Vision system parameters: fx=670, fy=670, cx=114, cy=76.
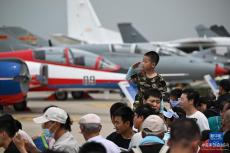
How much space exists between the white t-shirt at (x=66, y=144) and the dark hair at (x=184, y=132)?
201 centimetres

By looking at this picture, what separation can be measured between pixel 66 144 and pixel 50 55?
17045mm

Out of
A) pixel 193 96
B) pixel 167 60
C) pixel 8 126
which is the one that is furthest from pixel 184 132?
pixel 167 60

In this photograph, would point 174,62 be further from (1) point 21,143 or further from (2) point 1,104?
(1) point 21,143

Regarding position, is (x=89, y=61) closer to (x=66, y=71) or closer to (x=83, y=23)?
(x=66, y=71)

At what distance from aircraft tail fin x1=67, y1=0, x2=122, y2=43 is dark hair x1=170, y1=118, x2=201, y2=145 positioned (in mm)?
52510

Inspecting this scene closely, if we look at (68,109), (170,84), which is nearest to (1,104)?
(68,109)

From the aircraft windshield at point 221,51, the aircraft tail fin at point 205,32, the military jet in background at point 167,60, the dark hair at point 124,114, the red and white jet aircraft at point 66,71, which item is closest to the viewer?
the dark hair at point 124,114

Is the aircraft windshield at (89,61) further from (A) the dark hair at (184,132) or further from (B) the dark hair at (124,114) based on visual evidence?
(A) the dark hair at (184,132)

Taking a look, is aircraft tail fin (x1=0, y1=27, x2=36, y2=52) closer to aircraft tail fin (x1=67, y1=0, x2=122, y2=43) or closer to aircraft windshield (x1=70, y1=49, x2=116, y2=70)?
aircraft windshield (x1=70, y1=49, x2=116, y2=70)

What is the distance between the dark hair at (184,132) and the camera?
4344 millimetres

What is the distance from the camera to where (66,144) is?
21.2ft

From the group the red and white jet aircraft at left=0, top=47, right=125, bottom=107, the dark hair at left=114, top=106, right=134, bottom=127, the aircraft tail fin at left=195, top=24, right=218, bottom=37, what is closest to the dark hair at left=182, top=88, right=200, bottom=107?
the dark hair at left=114, top=106, right=134, bottom=127

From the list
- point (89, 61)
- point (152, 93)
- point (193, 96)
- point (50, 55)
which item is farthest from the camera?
point (89, 61)

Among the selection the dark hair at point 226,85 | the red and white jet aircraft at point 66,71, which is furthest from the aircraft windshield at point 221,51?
the dark hair at point 226,85
